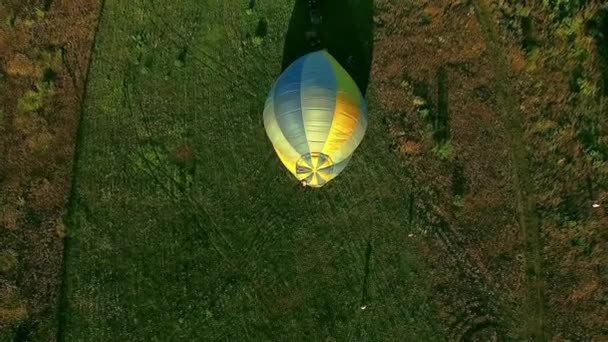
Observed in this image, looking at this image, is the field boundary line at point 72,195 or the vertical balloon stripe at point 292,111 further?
the field boundary line at point 72,195

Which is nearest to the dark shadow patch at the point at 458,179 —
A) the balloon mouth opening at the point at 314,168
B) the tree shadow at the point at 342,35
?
the tree shadow at the point at 342,35

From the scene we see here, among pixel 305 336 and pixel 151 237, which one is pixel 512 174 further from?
pixel 151 237

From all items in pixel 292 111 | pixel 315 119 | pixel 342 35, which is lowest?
pixel 315 119

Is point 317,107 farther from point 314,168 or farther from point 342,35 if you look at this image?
point 342,35

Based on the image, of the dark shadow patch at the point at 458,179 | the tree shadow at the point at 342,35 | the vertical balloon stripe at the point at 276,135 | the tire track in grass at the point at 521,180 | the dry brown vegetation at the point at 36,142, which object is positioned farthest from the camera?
the tree shadow at the point at 342,35

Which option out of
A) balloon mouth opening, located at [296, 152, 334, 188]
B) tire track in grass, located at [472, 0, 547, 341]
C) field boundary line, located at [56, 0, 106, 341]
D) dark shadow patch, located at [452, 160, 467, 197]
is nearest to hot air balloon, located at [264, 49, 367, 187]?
balloon mouth opening, located at [296, 152, 334, 188]

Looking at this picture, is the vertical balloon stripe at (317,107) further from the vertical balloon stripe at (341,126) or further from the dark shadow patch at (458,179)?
the dark shadow patch at (458,179)

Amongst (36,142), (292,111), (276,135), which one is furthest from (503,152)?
(36,142)
